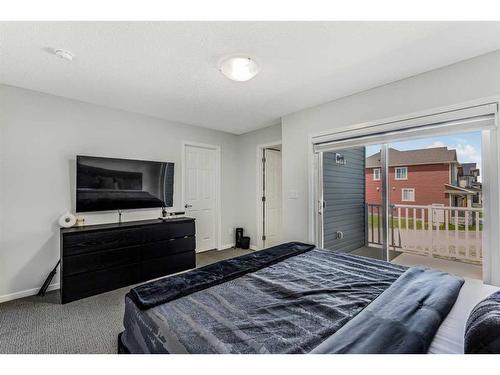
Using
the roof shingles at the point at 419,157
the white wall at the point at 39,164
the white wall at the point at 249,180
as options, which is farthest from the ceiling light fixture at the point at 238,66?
the white wall at the point at 249,180

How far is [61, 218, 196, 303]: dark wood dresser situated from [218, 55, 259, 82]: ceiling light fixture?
217 cm

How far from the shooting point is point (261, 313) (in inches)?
48.1

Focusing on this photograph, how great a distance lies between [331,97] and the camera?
9.73ft

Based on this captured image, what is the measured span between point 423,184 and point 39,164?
4.43m

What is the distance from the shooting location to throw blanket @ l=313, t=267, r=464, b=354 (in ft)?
3.03

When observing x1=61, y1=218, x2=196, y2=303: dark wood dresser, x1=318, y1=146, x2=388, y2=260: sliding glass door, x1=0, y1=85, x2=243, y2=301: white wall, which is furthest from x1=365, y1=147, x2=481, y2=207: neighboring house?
x1=0, y1=85, x2=243, y2=301: white wall

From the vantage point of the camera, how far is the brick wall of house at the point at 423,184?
2447mm

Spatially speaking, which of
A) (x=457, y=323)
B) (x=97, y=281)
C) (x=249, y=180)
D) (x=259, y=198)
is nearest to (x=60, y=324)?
(x=97, y=281)

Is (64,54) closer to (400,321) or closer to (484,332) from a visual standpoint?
(400,321)

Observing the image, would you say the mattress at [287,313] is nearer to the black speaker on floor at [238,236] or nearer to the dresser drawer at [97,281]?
the dresser drawer at [97,281]

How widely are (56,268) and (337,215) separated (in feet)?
12.3

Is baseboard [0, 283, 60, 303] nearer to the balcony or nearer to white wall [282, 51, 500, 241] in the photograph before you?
white wall [282, 51, 500, 241]
